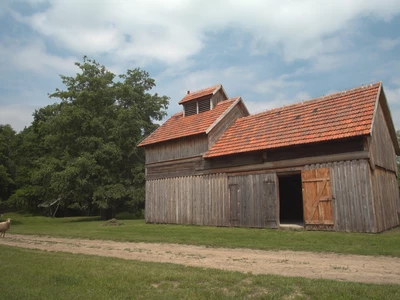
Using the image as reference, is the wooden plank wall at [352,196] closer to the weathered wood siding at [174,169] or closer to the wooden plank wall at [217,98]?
the weathered wood siding at [174,169]

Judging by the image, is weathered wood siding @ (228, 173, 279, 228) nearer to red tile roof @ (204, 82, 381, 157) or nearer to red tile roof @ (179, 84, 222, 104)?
red tile roof @ (204, 82, 381, 157)

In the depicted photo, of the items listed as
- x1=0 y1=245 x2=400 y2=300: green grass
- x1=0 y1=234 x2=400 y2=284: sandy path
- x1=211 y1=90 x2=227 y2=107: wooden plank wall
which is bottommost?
x1=0 y1=234 x2=400 y2=284: sandy path

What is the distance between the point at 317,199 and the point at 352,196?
1.51 meters

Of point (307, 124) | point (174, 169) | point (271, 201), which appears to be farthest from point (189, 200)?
point (307, 124)

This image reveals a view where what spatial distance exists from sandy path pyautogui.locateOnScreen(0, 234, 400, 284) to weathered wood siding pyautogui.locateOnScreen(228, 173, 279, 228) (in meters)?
6.37

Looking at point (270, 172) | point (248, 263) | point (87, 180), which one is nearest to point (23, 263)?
point (248, 263)

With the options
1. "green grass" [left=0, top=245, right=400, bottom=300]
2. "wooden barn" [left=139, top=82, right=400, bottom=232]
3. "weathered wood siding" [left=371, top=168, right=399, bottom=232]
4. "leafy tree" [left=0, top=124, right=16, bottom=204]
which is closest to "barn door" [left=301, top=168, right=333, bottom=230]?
"wooden barn" [left=139, top=82, right=400, bottom=232]

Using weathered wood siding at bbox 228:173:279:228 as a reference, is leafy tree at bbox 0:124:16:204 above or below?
above

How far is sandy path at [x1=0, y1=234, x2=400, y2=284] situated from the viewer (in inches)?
279

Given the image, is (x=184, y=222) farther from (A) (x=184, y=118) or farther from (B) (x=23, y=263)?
(B) (x=23, y=263)

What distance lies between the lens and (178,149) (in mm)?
21875

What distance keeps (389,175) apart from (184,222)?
484 inches

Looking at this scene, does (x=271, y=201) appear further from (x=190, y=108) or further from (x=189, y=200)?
(x=190, y=108)

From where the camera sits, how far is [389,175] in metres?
18.8
